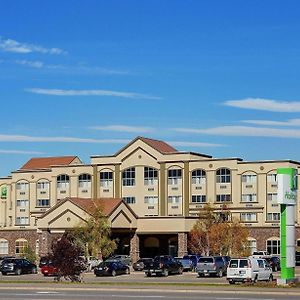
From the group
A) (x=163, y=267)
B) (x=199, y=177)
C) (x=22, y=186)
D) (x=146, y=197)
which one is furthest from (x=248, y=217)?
(x=163, y=267)

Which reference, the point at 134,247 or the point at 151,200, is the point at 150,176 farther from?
the point at 134,247

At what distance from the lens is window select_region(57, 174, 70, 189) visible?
108 meters

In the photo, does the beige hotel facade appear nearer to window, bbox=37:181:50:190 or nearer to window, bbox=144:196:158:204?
window, bbox=37:181:50:190

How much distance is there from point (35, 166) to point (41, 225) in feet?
80.1

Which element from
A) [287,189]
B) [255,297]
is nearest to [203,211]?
[287,189]

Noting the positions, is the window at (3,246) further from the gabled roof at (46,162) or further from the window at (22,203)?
the gabled roof at (46,162)

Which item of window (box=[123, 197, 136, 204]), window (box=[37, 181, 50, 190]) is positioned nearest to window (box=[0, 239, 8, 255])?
window (box=[37, 181, 50, 190])

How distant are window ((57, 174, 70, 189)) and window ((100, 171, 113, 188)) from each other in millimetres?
5249

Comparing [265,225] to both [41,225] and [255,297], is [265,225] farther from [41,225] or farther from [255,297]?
[255,297]

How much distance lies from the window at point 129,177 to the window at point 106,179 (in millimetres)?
1938

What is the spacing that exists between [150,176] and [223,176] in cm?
963

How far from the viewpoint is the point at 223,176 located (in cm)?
9938

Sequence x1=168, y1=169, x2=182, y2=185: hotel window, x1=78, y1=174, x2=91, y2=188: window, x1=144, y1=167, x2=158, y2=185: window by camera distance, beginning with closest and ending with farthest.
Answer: x1=168, y1=169, x2=182, y2=185: hotel window → x1=144, y1=167, x2=158, y2=185: window → x1=78, y1=174, x2=91, y2=188: window

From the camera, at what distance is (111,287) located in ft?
142
